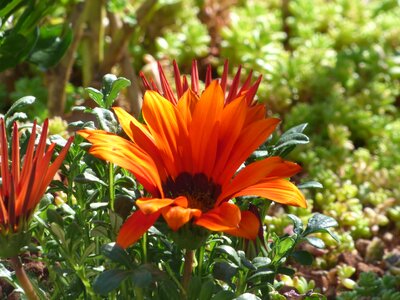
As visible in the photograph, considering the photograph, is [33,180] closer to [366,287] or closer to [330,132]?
[366,287]

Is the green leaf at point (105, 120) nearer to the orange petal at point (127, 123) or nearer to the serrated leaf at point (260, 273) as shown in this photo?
the orange petal at point (127, 123)

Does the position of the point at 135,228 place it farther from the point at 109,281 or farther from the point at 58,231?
the point at 58,231

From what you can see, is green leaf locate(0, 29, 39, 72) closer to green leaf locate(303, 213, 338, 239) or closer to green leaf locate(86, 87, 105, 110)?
green leaf locate(86, 87, 105, 110)

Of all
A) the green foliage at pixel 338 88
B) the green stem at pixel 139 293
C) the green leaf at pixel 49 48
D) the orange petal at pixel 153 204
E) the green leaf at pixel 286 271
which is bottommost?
the green foliage at pixel 338 88

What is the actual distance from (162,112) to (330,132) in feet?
5.29

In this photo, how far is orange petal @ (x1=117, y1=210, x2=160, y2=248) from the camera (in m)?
1.26

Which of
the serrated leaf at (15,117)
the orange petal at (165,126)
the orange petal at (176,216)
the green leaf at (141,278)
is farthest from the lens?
the serrated leaf at (15,117)

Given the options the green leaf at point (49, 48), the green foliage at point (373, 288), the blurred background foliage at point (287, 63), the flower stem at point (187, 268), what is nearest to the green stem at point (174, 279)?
the flower stem at point (187, 268)

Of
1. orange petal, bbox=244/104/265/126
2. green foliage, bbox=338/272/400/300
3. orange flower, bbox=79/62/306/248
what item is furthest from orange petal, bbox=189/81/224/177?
green foliage, bbox=338/272/400/300

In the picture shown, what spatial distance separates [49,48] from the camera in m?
2.57

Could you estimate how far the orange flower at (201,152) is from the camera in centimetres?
134

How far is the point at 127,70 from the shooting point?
310 cm

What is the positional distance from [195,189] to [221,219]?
20 centimetres

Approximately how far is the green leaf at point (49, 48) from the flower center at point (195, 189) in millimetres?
1173
